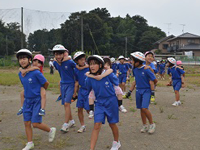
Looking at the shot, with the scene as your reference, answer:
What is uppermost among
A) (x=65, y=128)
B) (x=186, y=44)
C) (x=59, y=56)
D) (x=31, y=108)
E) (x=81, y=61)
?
(x=186, y=44)

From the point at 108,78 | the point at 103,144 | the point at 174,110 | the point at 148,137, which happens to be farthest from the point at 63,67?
the point at 174,110

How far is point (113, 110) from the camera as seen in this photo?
13.9 ft

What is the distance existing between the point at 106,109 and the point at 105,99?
18cm

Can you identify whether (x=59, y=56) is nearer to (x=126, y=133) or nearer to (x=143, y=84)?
Answer: (x=143, y=84)

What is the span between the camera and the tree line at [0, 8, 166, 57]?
46438 mm

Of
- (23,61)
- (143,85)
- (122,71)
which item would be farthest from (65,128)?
(122,71)

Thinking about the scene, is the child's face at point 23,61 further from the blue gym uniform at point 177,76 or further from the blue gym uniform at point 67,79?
the blue gym uniform at point 177,76

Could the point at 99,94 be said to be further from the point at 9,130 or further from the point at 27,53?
the point at 9,130

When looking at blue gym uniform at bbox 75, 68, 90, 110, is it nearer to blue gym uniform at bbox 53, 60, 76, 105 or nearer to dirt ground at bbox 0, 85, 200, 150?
blue gym uniform at bbox 53, 60, 76, 105

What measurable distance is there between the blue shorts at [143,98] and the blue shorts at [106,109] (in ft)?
4.25

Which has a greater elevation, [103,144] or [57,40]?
[57,40]

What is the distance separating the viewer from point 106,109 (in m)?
4.18

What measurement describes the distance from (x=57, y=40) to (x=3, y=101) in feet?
134

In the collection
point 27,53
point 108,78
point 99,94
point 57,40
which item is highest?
point 57,40
